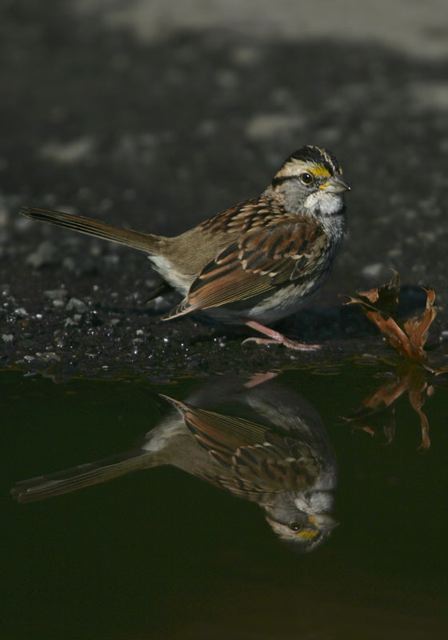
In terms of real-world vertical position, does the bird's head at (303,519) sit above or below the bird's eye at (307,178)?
below

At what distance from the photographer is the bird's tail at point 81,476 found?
4.85m

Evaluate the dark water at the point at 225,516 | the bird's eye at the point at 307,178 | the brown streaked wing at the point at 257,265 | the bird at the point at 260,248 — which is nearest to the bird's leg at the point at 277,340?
the bird at the point at 260,248

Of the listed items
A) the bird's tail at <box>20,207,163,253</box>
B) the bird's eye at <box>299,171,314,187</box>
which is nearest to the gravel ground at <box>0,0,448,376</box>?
the bird's tail at <box>20,207,163,253</box>

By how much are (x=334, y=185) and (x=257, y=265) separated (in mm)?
610

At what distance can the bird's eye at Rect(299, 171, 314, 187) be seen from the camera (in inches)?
269

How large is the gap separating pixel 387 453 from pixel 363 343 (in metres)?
1.61

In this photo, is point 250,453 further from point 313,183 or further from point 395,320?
point 313,183

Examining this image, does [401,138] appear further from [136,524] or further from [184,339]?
[136,524]

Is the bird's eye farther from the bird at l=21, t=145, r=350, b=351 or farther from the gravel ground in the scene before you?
the gravel ground

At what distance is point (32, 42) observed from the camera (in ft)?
41.4

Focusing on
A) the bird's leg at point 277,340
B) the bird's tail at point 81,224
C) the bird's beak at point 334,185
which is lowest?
the bird's leg at point 277,340

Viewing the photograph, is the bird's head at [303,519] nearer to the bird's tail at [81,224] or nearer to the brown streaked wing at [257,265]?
the brown streaked wing at [257,265]

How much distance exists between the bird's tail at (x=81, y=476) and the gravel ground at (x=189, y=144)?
1.27m

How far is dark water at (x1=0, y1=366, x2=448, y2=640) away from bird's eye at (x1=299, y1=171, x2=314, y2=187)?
1.18m
